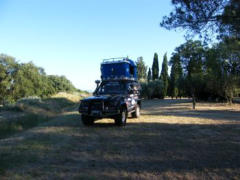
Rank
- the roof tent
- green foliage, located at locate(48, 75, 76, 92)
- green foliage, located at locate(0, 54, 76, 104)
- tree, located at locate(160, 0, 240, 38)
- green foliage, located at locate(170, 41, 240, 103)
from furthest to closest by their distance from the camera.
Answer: green foliage, located at locate(48, 75, 76, 92) → green foliage, located at locate(0, 54, 76, 104) → green foliage, located at locate(170, 41, 240, 103) → the roof tent → tree, located at locate(160, 0, 240, 38)

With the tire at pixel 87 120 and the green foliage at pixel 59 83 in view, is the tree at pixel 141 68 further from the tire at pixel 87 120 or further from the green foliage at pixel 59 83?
the tire at pixel 87 120

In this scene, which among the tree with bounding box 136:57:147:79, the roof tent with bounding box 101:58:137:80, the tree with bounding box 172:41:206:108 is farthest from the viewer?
the tree with bounding box 136:57:147:79

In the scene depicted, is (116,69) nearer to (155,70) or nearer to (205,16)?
(205,16)

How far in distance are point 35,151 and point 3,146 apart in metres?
1.28

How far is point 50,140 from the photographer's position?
641 cm

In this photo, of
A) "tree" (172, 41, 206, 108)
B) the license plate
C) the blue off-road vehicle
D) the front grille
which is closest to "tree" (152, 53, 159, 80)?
"tree" (172, 41, 206, 108)

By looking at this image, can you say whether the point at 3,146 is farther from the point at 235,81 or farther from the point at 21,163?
the point at 235,81

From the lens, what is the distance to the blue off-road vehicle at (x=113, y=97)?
27.6 feet

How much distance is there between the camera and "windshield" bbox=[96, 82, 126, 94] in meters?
10.3

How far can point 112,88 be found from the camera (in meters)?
10.4

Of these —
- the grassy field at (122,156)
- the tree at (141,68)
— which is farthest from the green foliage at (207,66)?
the tree at (141,68)

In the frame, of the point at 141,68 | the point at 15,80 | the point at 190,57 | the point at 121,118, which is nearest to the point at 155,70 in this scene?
the point at 141,68

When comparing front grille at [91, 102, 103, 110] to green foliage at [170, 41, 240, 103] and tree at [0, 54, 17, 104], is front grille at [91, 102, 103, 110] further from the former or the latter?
tree at [0, 54, 17, 104]

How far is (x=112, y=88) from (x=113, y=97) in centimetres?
187
